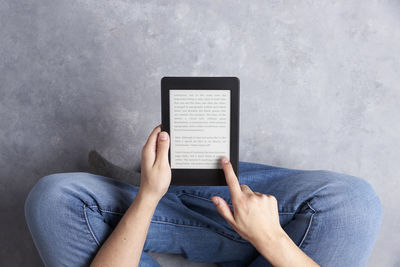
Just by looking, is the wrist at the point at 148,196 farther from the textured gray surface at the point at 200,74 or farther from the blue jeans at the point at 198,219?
the textured gray surface at the point at 200,74

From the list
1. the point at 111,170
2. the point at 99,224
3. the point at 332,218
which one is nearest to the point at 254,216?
the point at 332,218

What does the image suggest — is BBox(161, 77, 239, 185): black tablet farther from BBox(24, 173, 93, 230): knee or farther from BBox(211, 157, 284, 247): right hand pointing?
BBox(24, 173, 93, 230): knee

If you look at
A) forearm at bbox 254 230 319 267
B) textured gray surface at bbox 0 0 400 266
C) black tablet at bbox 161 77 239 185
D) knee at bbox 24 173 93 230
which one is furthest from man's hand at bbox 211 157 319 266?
textured gray surface at bbox 0 0 400 266

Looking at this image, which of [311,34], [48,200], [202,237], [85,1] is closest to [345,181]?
[202,237]

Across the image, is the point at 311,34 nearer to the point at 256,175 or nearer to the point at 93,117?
the point at 256,175

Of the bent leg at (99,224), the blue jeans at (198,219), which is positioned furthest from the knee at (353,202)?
the bent leg at (99,224)

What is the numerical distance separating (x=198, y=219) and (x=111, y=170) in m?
0.33

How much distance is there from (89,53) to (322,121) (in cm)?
81

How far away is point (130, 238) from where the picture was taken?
0.68 meters

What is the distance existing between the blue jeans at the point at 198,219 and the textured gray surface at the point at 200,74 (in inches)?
12.7

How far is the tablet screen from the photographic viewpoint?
2.37 feet

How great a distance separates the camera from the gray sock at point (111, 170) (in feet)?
3.31

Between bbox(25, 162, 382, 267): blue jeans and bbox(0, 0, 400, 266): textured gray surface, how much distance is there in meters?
0.32

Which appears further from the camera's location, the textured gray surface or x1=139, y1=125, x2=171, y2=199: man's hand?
the textured gray surface
